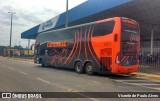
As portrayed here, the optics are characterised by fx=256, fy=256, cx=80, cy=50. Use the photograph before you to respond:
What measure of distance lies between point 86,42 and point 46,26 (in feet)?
93.7

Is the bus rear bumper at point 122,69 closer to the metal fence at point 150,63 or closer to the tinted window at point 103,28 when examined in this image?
the tinted window at point 103,28

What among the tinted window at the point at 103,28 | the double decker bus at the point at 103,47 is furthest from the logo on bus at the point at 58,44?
the tinted window at the point at 103,28

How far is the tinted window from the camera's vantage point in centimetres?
1600

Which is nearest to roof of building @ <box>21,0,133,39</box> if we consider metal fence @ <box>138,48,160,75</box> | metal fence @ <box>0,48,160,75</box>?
metal fence @ <box>0,48,160,75</box>

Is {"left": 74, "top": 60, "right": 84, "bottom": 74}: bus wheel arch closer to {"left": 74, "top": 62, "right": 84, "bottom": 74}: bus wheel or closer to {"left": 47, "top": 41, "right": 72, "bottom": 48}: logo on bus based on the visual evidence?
{"left": 74, "top": 62, "right": 84, "bottom": 74}: bus wheel

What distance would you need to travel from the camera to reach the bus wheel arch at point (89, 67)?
690 inches

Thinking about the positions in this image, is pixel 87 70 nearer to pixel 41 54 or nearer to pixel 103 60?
pixel 103 60

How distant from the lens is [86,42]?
717 inches

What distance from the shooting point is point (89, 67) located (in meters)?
18.0

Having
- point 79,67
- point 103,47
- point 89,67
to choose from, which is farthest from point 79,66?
point 103,47

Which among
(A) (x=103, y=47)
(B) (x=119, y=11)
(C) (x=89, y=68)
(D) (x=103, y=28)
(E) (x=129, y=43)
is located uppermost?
(B) (x=119, y=11)

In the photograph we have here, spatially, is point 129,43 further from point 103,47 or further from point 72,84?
point 72,84

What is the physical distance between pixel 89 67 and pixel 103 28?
3059 millimetres

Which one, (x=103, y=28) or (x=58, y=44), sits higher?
(x=103, y=28)
